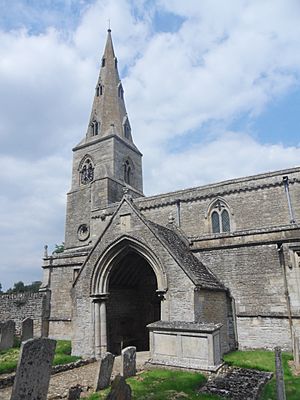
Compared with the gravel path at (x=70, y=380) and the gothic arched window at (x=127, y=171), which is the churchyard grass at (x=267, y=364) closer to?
the gravel path at (x=70, y=380)

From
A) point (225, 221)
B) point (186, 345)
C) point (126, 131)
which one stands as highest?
point (126, 131)

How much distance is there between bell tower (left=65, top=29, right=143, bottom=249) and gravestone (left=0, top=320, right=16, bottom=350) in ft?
47.8

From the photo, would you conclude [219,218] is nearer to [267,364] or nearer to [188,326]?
[267,364]

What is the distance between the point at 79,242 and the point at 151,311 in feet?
52.6

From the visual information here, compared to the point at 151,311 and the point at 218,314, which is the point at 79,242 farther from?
the point at 218,314

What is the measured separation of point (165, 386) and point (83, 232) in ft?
82.0

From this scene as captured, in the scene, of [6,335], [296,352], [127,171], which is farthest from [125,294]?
[127,171]

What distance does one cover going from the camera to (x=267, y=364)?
10.7 m

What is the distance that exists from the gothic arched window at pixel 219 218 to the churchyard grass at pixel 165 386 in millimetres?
14347

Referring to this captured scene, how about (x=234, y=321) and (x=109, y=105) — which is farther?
(x=109, y=105)

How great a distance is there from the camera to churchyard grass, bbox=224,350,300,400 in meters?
7.88

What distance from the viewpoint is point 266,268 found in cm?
1317

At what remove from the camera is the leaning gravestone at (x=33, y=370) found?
5.50 m

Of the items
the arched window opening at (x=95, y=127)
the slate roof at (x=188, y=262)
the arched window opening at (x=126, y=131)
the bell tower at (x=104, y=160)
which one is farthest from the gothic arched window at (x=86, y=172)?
the slate roof at (x=188, y=262)
